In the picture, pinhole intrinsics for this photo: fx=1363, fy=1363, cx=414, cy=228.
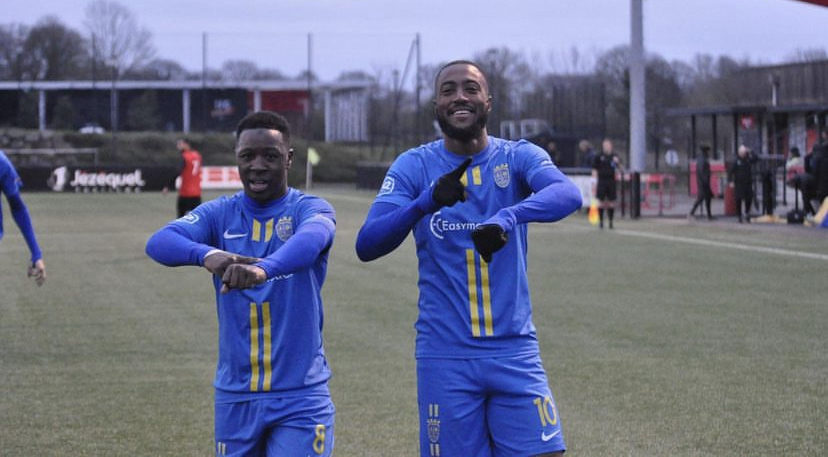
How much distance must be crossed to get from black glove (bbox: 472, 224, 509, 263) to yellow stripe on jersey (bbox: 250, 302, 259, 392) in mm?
996

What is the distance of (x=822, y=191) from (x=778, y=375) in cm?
2019

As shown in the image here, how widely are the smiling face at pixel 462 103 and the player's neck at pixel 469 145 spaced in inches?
0.8

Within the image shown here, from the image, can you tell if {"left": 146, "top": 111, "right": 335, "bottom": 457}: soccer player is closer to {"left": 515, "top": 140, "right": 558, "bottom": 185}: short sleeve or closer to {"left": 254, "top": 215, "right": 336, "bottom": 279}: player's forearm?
{"left": 254, "top": 215, "right": 336, "bottom": 279}: player's forearm

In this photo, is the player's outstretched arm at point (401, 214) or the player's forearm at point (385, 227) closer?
the player's outstretched arm at point (401, 214)

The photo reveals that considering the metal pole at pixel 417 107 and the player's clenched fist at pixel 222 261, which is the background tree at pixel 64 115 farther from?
the player's clenched fist at pixel 222 261

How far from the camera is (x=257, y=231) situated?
545 cm

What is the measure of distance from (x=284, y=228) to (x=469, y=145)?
81cm

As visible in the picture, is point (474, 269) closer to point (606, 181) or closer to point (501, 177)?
point (501, 177)

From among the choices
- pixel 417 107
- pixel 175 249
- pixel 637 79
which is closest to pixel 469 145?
pixel 175 249

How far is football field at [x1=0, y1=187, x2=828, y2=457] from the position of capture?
886 centimetres

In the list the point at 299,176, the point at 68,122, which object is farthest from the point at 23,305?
the point at 68,122

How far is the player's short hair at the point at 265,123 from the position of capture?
5500 millimetres

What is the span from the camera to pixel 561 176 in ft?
17.9

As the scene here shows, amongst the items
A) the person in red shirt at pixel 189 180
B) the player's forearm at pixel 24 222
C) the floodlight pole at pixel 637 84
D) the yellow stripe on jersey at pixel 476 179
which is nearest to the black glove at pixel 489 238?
the yellow stripe on jersey at pixel 476 179
